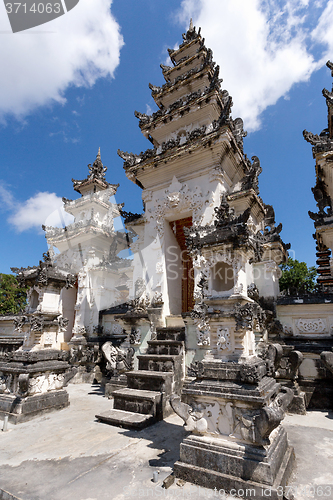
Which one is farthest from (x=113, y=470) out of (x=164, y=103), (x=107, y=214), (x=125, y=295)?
(x=107, y=214)

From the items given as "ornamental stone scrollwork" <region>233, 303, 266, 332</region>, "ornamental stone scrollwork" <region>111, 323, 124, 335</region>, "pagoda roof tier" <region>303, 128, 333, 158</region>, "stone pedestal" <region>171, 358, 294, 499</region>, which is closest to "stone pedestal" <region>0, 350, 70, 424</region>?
"stone pedestal" <region>171, 358, 294, 499</region>

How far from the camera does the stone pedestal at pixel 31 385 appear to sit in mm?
6836

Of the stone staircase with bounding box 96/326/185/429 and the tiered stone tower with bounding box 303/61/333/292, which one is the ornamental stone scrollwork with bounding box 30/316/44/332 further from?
the tiered stone tower with bounding box 303/61/333/292

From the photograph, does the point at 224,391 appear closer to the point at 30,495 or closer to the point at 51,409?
the point at 30,495

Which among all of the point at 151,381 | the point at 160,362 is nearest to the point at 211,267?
the point at 151,381

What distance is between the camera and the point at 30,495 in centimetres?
363

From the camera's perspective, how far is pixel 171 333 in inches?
360

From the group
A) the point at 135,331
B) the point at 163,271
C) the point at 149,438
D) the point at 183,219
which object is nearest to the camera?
the point at 149,438

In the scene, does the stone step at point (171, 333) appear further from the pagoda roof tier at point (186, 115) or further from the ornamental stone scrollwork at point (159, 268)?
the pagoda roof tier at point (186, 115)

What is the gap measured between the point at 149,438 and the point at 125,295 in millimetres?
13279

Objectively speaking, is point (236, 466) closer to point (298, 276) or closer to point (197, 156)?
point (197, 156)

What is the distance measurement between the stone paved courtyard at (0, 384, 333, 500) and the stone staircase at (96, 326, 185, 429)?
9.6 inches

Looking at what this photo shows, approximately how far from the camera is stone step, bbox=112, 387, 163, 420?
659 cm

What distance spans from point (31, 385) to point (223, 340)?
5558mm
